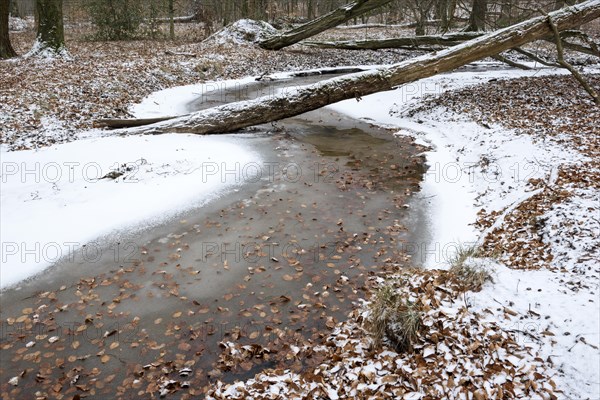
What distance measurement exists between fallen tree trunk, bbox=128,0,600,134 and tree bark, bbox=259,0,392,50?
8203 millimetres

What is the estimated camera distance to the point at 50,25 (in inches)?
621

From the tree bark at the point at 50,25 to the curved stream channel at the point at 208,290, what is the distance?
1202cm

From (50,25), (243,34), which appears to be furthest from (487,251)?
(243,34)

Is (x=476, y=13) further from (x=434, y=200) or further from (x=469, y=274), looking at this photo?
(x=469, y=274)

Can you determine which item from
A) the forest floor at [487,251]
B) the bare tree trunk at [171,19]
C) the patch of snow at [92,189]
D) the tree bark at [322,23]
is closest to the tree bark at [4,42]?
the forest floor at [487,251]

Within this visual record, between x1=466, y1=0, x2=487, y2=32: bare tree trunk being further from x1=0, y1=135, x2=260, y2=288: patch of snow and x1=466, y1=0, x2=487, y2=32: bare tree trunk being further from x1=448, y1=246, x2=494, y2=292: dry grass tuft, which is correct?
x1=448, y1=246, x2=494, y2=292: dry grass tuft

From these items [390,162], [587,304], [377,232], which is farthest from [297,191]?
[587,304]

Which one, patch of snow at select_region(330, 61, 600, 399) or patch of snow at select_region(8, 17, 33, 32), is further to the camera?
patch of snow at select_region(8, 17, 33, 32)

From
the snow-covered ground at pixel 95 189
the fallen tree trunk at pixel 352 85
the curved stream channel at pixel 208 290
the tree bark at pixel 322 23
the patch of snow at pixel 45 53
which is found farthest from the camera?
the tree bark at pixel 322 23

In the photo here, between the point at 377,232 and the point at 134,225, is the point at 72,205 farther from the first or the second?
the point at 377,232

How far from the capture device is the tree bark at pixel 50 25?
50.5ft

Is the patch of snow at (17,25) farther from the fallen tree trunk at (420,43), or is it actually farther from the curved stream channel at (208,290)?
the curved stream channel at (208,290)

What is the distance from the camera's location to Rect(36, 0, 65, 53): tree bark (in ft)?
50.5

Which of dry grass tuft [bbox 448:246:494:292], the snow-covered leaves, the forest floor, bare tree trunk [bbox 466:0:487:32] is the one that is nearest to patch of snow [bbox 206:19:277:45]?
the forest floor
